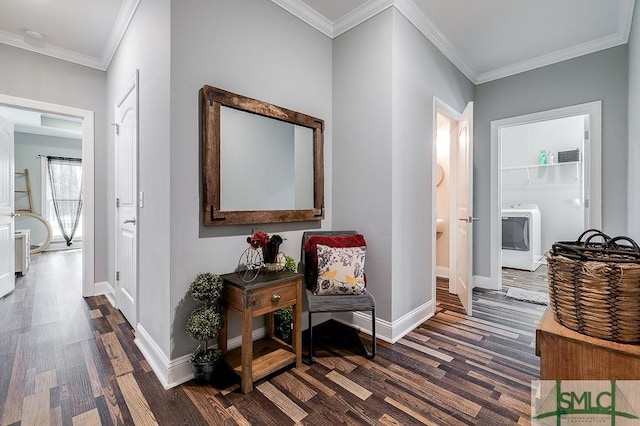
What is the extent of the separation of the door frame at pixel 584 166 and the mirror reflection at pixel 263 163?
2584mm

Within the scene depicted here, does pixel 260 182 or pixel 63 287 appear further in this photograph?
pixel 63 287

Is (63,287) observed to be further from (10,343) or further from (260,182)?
(260,182)

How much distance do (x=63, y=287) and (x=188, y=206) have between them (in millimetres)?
3264

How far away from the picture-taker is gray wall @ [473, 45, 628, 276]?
289 cm

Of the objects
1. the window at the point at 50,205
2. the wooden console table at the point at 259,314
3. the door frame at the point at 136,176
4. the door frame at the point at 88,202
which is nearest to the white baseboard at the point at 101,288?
the door frame at the point at 88,202

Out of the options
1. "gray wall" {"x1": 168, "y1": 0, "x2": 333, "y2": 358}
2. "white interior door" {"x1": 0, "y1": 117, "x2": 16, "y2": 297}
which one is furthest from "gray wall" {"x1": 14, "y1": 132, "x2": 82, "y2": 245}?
"gray wall" {"x1": 168, "y1": 0, "x2": 333, "y2": 358}

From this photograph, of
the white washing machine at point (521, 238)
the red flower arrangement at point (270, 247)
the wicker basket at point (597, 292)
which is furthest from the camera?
the white washing machine at point (521, 238)

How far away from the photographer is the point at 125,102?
8.69ft

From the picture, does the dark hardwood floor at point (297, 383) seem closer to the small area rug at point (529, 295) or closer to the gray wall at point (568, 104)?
the small area rug at point (529, 295)

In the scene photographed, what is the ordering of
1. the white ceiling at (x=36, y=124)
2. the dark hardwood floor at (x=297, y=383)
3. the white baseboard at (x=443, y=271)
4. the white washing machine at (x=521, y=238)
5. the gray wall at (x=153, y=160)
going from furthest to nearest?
1. the white ceiling at (x=36, y=124)
2. the white washing machine at (x=521, y=238)
3. the white baseboard at (x=443, y=271)
4. the gray wall at (x=153, y=160)
5. the dark hardwood floor at (x=297, y=383)

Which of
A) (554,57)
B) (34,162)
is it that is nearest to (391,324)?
(554,57)

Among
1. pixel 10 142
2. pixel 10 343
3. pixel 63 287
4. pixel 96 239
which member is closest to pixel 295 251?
pixel 10 343

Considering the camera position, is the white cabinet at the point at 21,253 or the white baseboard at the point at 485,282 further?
the white cabinet at the point at 21,253

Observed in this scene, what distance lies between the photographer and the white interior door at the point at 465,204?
277 centimetres
